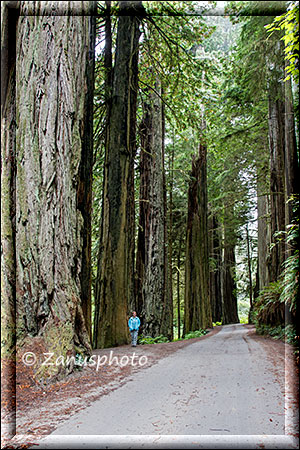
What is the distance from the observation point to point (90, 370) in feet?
10.5

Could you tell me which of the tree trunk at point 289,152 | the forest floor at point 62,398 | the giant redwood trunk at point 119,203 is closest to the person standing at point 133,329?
the giant redwood trunk at point 119,203

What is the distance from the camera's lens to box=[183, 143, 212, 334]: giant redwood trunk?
13.2 metres

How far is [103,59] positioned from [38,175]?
5.66 metres

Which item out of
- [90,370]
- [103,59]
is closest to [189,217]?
[103,59]

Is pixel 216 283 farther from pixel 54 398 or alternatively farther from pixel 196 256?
pixel 54 398

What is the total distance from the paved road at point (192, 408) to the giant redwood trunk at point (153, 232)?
20.4 ft

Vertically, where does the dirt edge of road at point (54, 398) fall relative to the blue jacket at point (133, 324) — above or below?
above

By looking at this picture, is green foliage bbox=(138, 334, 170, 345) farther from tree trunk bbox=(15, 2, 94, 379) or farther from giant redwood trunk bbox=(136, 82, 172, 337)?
tree trunk bbox=(15, 2, 94, 379)

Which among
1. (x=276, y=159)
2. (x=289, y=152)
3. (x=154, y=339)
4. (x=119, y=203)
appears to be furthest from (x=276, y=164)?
(x=154, y=339)

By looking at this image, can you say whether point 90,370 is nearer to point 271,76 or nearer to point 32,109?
point 32,109

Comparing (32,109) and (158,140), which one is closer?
(32,109)

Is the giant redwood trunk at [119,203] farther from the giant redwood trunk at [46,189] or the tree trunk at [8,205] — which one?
the tree trunk at [8,205]

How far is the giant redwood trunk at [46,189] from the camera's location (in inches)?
112

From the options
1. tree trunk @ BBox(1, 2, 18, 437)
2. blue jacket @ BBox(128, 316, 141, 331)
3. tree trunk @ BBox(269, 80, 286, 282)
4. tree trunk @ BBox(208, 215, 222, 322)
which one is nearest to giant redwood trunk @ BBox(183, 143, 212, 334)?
tree trunk @ BBox(269, 80, 286, 282)
